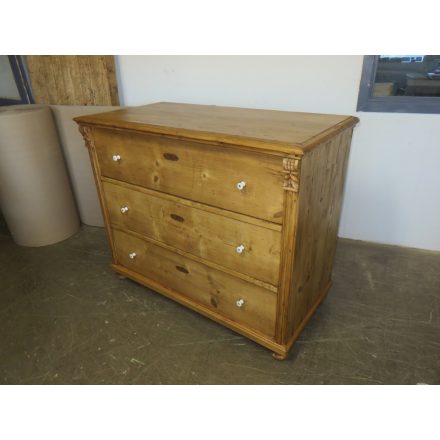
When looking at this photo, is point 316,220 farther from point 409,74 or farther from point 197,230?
point 409,74

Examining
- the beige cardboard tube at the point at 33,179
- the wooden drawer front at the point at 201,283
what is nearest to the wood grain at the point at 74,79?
the beige cardboard tube at the point at 33,179

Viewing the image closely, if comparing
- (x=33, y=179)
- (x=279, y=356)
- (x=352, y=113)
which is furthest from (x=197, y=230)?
(x=33, y=179)

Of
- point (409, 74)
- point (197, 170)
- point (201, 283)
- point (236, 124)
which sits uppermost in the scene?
point (409, 74)

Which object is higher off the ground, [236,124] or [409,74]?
[409,74]

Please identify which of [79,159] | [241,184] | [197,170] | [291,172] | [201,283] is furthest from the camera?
[79,159]

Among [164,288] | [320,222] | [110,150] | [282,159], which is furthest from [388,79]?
[164,288]

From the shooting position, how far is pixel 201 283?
63.4 inches

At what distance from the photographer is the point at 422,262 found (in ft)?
6.69

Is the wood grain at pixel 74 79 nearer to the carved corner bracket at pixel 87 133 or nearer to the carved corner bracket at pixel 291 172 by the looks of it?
the carved corner bracket at pixel 87 133

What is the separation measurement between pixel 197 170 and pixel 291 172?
0.41 meters

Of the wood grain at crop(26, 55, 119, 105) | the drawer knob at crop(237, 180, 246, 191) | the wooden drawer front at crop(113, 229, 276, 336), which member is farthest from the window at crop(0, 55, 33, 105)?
the drawer knob at crop(237, 180, 246, 191)

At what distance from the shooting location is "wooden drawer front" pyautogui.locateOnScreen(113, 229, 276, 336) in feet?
4.73

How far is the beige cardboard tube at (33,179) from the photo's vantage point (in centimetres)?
209

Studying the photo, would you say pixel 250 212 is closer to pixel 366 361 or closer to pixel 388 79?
pixel 366 361
